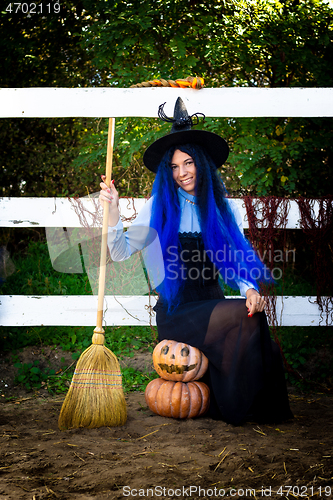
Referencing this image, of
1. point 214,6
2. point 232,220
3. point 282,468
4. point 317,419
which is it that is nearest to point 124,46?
point 214,6

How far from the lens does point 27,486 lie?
1798mm

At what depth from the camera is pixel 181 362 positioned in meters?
2.59

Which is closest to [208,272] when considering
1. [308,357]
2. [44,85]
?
Answer: [308,357]

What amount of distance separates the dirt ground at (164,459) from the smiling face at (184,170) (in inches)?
54.6

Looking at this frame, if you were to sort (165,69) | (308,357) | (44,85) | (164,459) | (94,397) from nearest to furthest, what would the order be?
(164,459), (94,397), (308,357), (165,69), (44,85)

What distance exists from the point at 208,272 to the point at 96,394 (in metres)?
0.96

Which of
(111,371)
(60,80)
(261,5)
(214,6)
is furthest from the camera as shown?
(60,80)

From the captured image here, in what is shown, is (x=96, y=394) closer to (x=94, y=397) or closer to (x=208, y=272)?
Result: (x=94, y=397)

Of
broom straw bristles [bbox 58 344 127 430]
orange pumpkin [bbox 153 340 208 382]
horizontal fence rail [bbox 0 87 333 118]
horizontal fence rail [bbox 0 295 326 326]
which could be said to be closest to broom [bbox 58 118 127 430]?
broom straw bristles [bbox 58 344 127 430]

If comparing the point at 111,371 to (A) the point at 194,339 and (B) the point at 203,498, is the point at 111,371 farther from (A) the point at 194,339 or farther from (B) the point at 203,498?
(B) the point at 203,498

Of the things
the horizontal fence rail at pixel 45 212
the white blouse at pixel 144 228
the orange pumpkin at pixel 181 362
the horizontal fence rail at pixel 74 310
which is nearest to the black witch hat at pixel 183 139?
the white blouse at pixel 144 228

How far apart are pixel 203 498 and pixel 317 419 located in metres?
1.27

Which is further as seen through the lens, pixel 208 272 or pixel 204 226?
pixel 208 272

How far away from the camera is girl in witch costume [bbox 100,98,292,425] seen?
2.48m
